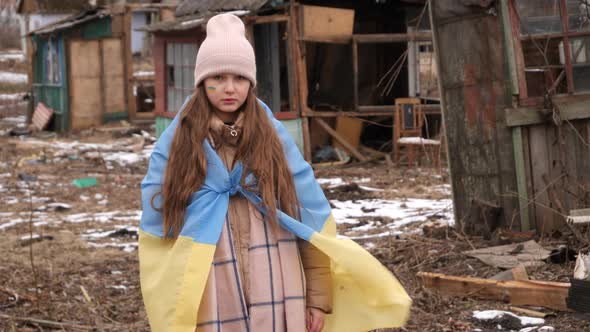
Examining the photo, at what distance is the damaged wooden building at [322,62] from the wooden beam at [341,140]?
0.7 inches

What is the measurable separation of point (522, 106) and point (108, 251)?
3.92 metres

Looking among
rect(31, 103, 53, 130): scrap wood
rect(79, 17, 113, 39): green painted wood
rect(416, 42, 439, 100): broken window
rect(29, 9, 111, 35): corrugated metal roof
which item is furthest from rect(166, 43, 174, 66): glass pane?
rect(31, 103, 53, 130): scrap wood

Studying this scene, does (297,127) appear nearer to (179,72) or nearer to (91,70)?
(179,72)

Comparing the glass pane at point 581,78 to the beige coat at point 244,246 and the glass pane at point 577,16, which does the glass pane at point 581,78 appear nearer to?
the glass pane at point 577,16

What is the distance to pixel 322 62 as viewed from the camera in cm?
1703

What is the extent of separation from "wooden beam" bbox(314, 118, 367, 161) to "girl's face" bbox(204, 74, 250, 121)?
12362mm

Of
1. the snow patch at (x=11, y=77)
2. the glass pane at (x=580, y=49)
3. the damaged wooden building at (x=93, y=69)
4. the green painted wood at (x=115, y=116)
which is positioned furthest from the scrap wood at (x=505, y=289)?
the snow patch at (x=11, y=77)

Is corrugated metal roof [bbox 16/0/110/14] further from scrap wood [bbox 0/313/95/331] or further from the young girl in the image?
the young girl

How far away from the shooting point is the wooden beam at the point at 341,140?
15312 millimetres

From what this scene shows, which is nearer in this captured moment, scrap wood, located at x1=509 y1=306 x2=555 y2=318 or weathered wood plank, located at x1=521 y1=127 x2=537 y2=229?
scrap wood, located at x1=509 y1=306 x2=555 y2=318

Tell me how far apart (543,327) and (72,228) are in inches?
235

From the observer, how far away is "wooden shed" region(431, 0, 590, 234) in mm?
6864

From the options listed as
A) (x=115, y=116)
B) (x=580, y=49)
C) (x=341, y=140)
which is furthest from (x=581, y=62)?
(x=115, y=116)

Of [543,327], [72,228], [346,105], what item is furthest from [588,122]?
[346,105]
